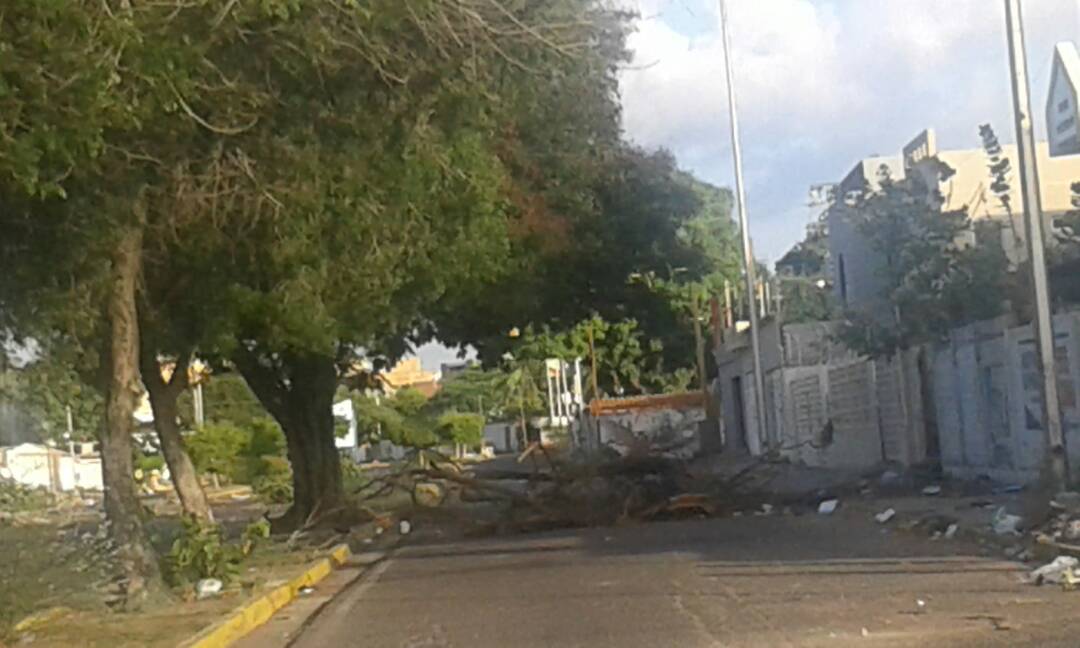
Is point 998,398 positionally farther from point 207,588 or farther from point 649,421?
point 649,421

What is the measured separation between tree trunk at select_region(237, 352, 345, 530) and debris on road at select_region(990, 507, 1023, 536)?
15960mm

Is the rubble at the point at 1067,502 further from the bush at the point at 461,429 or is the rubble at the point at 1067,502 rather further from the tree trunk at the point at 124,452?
the bush at the point at 461,429

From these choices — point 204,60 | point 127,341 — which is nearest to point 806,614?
point 204,60

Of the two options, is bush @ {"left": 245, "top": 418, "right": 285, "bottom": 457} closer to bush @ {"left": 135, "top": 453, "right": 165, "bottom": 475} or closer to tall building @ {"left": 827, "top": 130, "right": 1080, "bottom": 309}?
bush @ {"left": 135, "top": 453, "right": 165, "bottom": 475}

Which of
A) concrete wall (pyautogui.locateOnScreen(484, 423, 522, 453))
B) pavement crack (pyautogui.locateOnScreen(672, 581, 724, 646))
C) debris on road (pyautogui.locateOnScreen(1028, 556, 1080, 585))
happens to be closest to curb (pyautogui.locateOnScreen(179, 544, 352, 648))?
pavement crack (pyautogui.locateOnScreen(672, 581, 724, 646))

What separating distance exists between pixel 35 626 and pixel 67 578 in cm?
250

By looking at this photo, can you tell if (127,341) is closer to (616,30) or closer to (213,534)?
(213,534)

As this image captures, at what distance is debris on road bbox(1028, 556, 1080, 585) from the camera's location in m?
14.6

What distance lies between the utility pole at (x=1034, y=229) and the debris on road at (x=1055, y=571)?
5.26 metres

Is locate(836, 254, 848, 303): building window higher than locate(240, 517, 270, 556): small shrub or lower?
higher

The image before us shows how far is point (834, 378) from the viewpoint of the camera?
38531 mm

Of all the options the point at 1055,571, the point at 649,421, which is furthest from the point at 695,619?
the point at 649,421

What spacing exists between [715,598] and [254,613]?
190 inches

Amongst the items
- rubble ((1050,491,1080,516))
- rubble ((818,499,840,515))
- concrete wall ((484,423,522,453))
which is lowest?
rubble ((818,499,840,515))
